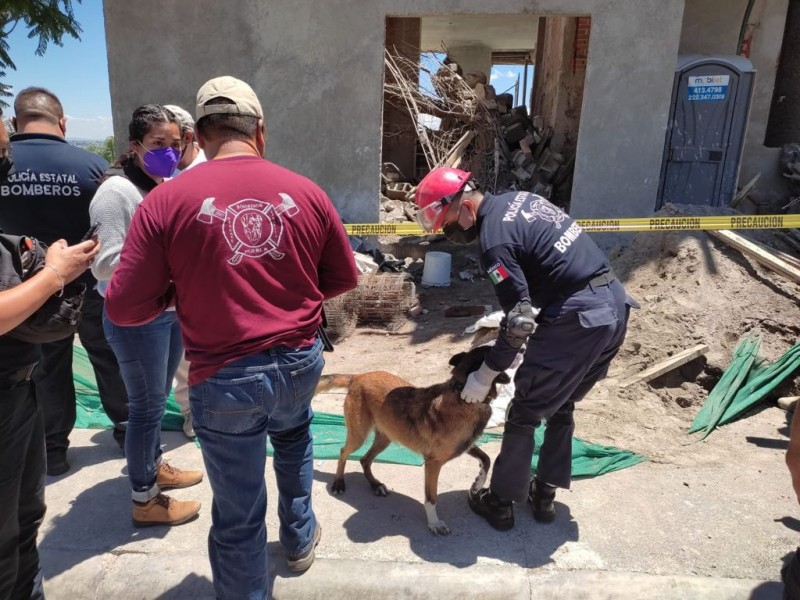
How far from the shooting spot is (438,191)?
3.02 metres

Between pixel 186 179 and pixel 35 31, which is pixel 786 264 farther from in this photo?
pixel 35 31

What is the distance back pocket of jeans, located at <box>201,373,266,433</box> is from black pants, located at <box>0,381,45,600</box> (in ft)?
2.12

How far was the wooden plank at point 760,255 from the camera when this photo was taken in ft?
19.4

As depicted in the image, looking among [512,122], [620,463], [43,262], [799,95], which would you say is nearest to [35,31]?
→ [512,122]

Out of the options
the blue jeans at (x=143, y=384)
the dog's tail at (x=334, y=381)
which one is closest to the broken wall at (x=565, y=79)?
the dog's tail at (x=334, y=381)

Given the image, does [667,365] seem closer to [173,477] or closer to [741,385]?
[741,385]

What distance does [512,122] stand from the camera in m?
12.8

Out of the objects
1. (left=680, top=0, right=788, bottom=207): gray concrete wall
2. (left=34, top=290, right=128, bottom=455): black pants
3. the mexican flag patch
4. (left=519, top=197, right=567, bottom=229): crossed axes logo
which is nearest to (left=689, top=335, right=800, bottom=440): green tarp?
(left=519, top=197, right=567, bottom=229): crossed axes logo

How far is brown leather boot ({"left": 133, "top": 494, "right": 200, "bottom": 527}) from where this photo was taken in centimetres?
318

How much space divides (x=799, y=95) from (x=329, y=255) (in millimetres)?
11601

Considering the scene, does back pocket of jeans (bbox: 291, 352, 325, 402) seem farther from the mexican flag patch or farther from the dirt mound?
the dirt mound

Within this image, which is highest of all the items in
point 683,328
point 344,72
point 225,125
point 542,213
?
point 344,72

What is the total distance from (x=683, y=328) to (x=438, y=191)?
3885 mm

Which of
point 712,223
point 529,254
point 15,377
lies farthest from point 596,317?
point 712,223
